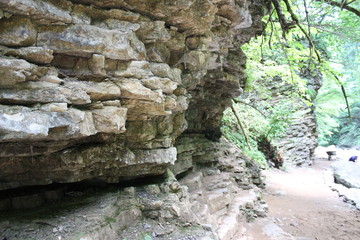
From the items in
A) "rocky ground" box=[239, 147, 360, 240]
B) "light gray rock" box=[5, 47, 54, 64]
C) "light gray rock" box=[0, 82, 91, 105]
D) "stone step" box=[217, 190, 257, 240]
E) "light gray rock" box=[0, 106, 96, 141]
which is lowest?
"rocky ground" box=[239, 147, 360, 240]

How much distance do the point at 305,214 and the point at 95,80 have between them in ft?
25.6

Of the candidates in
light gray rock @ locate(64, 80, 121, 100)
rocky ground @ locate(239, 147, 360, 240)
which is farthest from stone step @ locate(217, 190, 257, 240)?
light gray rock @ locate(64, 80, 121, 100)

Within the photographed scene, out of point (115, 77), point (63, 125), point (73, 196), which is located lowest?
point (73, 196)

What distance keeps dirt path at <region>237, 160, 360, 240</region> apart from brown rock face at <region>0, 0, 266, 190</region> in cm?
352

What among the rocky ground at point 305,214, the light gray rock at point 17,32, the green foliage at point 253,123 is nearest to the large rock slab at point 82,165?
the light gray rock at point 17,32

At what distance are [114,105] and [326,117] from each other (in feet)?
80.4

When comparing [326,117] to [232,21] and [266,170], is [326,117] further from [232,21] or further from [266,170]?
[232,21]

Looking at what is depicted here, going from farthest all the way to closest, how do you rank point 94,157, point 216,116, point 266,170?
point 266,170 < point 216,116 < point 94,157


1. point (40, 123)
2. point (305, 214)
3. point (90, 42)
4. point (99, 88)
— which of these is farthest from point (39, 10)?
point (305, 214)

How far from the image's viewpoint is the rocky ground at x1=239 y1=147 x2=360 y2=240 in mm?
6391

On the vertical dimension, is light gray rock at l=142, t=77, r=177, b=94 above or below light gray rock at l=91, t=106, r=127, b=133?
above

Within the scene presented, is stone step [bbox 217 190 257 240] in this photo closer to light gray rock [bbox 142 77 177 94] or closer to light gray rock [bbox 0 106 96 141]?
light gray rock [bbox 142 77 177 94]

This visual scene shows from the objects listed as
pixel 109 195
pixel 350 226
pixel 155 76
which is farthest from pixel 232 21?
pixel 350 226

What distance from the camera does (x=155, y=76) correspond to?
3.57m
